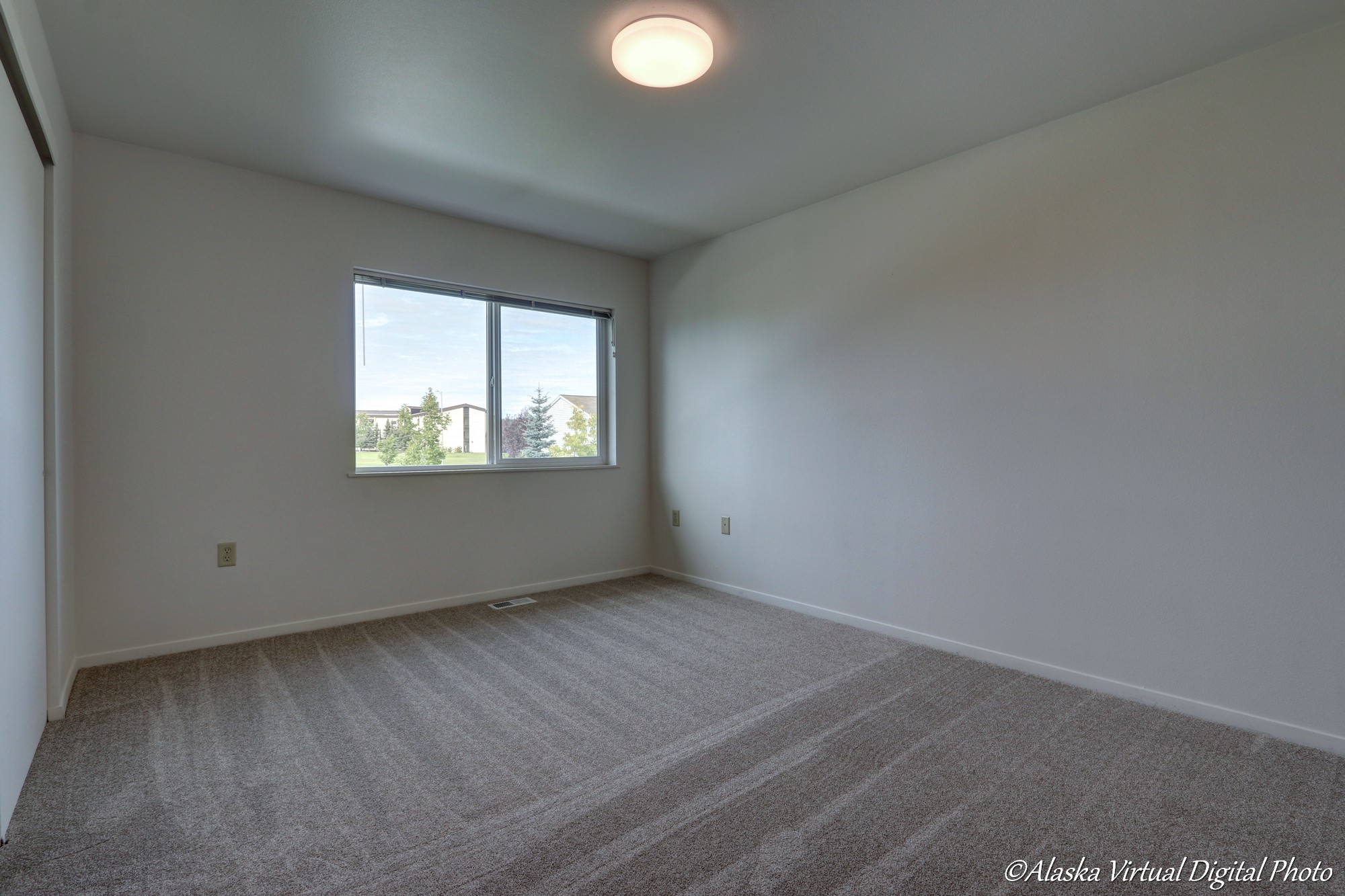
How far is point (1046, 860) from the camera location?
5.13ft

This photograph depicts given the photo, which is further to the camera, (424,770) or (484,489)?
(484,489)

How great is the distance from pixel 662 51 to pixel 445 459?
2.59m

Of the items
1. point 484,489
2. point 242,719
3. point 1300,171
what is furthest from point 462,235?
point 1300,171

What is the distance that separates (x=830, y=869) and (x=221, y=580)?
2.97 m

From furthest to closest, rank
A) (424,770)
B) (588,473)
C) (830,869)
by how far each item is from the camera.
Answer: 1. (588,473)
2. (424,770)
3. (830,869)

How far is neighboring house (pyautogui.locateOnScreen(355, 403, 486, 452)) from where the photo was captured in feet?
12.7

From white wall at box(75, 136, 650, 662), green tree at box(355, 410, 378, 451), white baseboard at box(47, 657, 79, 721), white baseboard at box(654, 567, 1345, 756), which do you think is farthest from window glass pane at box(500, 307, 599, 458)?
white baseboard at box(47, 657, 79, 721)

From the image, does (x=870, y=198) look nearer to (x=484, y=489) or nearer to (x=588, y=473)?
(x=588, y=473)

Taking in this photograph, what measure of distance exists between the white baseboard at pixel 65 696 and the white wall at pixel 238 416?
13cm

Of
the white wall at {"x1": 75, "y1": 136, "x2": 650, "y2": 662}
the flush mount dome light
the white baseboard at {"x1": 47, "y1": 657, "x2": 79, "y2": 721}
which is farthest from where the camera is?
the white wall at {"x1": 75, "y1": 136, "x2": 650, "y2": 662}

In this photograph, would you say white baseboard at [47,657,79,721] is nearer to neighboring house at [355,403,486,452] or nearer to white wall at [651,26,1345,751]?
neighboring house at [355,403,486,452]

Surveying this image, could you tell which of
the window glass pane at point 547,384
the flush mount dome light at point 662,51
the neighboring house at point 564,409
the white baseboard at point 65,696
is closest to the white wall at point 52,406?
the white baseboard at point 65,696

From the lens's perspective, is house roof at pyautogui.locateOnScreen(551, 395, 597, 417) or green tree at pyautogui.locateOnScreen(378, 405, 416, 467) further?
house roof at pyautogui.locateOnScreen(551, 395, 597, 417)

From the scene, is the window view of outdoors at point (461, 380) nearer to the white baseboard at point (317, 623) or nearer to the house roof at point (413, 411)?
the house roof at point (413, 411)
